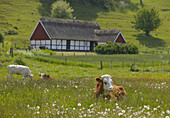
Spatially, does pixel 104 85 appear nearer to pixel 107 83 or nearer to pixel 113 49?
pixel 107 83

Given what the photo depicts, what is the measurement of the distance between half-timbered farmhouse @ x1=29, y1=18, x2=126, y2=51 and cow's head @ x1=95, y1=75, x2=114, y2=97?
50.3 m

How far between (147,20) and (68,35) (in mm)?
39184

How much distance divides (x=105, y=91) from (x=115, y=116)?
2.45 metres

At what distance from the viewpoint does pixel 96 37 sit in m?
67.1

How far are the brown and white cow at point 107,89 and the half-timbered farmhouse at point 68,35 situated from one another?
50.2m

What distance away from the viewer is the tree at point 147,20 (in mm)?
90688

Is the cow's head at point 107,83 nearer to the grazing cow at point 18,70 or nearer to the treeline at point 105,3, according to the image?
the grazing cow at point 18,70

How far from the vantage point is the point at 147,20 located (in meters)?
90.9

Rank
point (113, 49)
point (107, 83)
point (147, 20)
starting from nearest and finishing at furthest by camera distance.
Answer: point (107, 83)
point (113, 49)
point (147, 20)

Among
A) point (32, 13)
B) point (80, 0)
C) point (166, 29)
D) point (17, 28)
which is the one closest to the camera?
point (17, 28)

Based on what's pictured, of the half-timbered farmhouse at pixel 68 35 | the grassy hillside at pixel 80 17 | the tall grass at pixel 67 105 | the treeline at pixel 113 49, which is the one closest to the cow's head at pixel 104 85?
the tall grass at pixel 67 105

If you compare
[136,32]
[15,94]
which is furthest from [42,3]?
[15,94]

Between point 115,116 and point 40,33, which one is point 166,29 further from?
point 115,116

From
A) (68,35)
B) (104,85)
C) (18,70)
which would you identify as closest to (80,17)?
(68,35)
